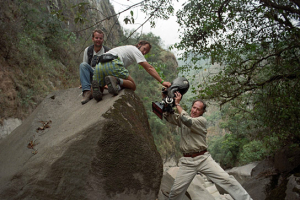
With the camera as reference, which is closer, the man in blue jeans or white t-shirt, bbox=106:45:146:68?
white t-shirt, bbox=106:45:146:68

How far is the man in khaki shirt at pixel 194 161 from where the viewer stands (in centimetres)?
288

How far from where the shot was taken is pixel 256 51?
6.24 meters

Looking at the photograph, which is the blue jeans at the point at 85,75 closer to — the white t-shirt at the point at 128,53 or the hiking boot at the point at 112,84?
the white t-shirt at the point at 128,53

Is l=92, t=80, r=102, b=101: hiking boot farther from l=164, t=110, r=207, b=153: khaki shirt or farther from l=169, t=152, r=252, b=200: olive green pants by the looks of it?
l=169, t=152, r=252, b=200: olive green pants

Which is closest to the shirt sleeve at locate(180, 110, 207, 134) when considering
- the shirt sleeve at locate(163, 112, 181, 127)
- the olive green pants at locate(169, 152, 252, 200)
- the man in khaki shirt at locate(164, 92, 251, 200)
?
the man in khaki shirt at locate(164, 92, 251, 200)

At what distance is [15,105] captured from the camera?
641cm

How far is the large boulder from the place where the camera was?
2277mm

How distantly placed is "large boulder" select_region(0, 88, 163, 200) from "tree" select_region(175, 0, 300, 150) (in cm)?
373

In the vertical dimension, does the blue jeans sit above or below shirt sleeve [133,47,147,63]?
below

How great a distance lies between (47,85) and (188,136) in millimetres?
6691

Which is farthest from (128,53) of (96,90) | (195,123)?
(195,123)

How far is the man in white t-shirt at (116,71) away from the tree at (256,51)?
3.18m

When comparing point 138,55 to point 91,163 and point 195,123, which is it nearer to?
point 195,123

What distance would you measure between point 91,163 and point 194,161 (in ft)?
4.65
